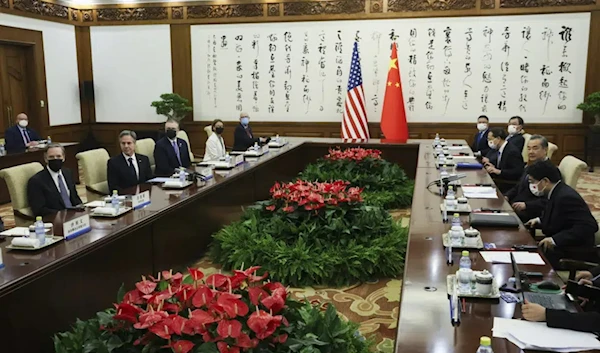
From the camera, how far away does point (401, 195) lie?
5977 mm

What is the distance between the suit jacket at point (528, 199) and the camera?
12.9 feet

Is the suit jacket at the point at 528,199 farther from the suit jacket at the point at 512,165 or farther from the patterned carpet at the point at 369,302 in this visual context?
the patterned carpet at the point at 369,302

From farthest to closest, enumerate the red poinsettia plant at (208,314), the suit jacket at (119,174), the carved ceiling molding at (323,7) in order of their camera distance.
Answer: the carved ceiling molding at (323,7) → the suit jacket at (119,174) → the red poinsettia plant at (208,314)

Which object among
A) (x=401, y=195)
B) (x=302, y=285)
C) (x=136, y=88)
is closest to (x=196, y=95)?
(x=136, y=88)

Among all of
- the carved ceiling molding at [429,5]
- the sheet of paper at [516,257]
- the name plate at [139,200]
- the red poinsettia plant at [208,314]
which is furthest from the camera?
the carved ceiling molding at [429,5]

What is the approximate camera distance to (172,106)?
29.7ft

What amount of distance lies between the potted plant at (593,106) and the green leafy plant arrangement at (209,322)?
7.17 m

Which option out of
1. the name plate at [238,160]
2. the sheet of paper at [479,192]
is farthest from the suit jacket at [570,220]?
→ the name plate at [238,160]

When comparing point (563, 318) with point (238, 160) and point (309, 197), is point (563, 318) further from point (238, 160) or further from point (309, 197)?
point (238, 160)

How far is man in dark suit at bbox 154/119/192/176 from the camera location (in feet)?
17.4

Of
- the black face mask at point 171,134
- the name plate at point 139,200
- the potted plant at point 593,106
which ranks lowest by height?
the name plate at point 139,200

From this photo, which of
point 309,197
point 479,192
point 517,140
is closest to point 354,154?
point 517,140

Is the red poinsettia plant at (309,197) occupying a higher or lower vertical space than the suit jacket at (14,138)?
lower

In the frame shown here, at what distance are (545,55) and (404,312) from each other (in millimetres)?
7610
